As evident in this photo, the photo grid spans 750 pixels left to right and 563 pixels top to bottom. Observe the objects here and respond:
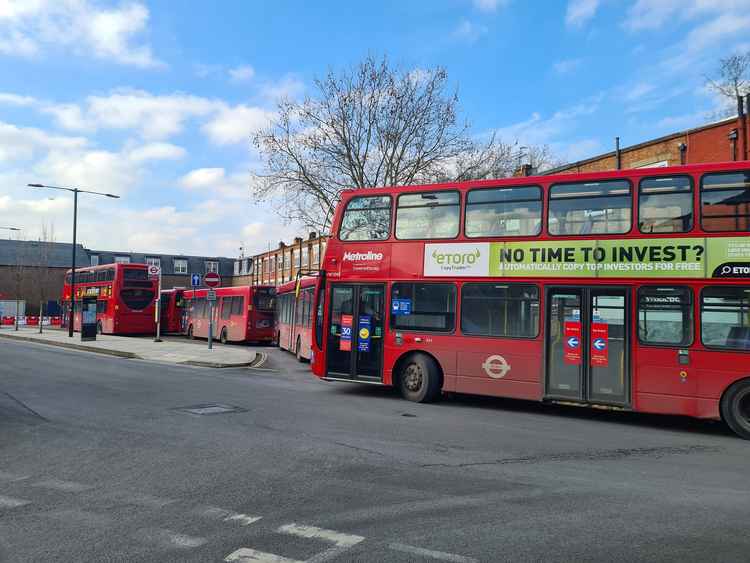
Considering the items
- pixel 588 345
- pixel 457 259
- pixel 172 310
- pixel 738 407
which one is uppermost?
pixel 457 259

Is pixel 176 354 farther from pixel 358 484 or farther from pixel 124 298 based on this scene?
pixel 358 484

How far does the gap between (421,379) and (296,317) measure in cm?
1091

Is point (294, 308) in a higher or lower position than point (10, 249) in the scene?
lower

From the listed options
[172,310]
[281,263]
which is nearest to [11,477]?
[172,310]

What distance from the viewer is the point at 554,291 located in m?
10.5

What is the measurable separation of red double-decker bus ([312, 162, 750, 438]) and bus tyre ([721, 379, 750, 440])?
21 millimetres

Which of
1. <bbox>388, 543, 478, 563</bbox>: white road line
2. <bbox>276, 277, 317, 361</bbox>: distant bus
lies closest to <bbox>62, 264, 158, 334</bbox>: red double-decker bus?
<bbox>276, 277, 317, 361</bbox>: distant bus

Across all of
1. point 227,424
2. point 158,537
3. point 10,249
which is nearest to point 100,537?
Answer: point 158,537

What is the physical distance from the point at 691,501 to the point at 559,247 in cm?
566

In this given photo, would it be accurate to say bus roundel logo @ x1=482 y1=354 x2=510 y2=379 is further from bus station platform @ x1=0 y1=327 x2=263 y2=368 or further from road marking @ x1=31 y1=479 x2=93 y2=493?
bus station platform @ x1=0 y1=327 x2=263 y2=368

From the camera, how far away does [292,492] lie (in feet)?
18.1

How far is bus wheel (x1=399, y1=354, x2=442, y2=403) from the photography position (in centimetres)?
1159

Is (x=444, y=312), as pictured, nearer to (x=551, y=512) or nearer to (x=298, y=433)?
(x=298, y=433)

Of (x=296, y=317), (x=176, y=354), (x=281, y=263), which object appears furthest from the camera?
(x=281, y=263)
